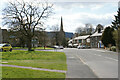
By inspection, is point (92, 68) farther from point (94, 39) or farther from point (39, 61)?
point (94, 39)

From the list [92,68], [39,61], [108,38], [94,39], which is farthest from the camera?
[94,39]

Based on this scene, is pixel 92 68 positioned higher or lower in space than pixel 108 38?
lower

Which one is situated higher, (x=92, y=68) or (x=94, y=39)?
(x=94, y=39)

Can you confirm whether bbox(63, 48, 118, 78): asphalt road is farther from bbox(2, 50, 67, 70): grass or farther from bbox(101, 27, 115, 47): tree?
bbox(101, 27, 115, 47): tree

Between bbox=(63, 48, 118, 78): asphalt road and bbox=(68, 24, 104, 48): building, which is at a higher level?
bbox=(68, 24, 104, 48): building

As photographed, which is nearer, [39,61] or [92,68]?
[92,68]

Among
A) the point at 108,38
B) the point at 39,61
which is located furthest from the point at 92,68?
the point at 108,38

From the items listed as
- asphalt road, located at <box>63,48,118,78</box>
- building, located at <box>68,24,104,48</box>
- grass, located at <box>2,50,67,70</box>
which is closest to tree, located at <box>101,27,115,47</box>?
building, located at <box>68,24,104,48</box>

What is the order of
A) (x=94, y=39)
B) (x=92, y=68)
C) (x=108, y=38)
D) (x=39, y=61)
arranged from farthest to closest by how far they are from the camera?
(x=94, y=39), (x=108, y=38), (x=39, y=61), (x=92, y=68)

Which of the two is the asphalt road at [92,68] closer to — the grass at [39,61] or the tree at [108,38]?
the grass at [39,61]

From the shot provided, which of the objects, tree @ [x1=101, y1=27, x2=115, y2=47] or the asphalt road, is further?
tree @ [x1=101, y1=27, x2=115, y2=47]

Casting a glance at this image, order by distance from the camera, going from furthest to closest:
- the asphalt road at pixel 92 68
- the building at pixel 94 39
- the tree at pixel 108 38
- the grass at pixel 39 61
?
1. the building at pixel 94 39
2. the tree at pixel 108 38
3. the grass at pixel 39 61
4. the asphalt road at pixel 92 68

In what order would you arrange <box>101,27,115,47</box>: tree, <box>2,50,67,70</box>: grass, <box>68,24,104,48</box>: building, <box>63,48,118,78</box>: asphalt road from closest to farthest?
<box>63,48,118,78</box>: asphalt road
<box>2,50,67,70</box>: grass
<box>101,27,115,47</box>: tree
<box>68,24,104,48</box>: building

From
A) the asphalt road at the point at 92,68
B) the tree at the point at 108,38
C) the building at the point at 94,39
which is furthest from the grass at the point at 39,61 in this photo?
the building at the point at 94,39
